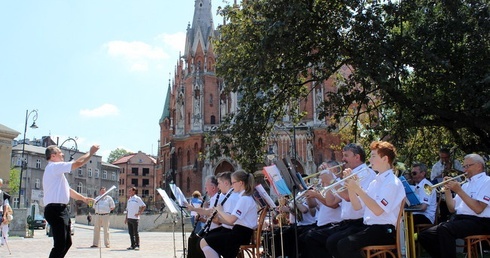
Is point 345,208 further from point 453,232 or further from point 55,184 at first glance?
point 55,184

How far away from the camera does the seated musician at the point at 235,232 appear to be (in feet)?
24.4

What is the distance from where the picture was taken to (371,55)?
46.1 ft

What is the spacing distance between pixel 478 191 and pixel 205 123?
54.5 m

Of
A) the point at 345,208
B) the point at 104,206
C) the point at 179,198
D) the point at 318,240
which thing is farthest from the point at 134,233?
the point at 345,208

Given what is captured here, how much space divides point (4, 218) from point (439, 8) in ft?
48.2

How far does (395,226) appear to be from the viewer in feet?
19.0

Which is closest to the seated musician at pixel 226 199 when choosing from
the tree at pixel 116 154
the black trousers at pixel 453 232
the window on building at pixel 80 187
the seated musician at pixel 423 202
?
the black trousers at pixel 453 232

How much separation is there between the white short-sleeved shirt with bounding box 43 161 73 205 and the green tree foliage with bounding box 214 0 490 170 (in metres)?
7.50

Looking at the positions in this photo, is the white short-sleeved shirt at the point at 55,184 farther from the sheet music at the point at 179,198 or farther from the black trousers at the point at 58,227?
the sheet music at the point at 179,198

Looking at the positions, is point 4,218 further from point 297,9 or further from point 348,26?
point 348,26

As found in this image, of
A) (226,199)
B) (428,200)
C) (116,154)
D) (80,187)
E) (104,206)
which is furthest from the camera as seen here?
(116,154)

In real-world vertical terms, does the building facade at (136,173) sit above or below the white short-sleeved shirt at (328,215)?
above

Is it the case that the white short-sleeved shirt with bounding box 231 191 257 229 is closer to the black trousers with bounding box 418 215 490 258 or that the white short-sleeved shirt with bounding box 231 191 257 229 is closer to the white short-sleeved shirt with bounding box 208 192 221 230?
the white short-sleeved shirt with bounding box 208 192 221 230

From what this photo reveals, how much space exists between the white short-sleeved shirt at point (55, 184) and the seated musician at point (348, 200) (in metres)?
4.04
